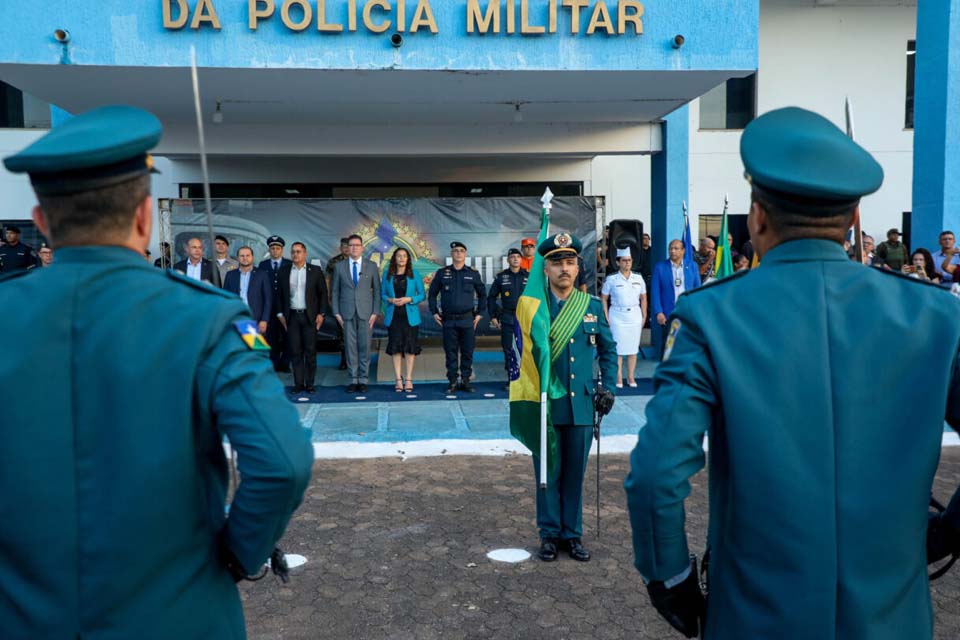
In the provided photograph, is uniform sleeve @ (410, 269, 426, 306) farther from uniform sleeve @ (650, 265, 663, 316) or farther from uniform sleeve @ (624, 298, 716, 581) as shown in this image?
uniform sleeve @ (624, 298, 716, 581)

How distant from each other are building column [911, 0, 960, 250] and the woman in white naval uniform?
13.2 feet

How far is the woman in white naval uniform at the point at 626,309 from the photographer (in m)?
11.3

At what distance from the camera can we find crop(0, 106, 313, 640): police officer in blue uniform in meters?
1.75

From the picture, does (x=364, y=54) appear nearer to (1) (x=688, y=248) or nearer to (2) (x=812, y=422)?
(1) (x=688, y=248)

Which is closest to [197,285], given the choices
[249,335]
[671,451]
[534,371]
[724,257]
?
[249,335]

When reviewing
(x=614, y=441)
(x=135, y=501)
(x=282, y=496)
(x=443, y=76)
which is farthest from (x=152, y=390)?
(x=443, y=76)

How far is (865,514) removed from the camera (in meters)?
1.90

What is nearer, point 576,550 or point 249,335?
point 249,335

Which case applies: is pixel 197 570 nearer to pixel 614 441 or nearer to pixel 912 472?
pixel 912 472

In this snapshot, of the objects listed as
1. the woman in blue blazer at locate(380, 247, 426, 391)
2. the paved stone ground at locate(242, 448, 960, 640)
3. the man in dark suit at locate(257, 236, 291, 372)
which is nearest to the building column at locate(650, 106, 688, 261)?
the woman in blue blazer at locate(380, 247, 426, 391)

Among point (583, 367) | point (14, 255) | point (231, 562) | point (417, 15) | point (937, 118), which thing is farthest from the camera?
point (14, 255)

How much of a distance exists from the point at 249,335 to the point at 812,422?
52.5 inches

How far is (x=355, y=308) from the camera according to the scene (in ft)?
36.9

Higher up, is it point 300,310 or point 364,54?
point 364,54
